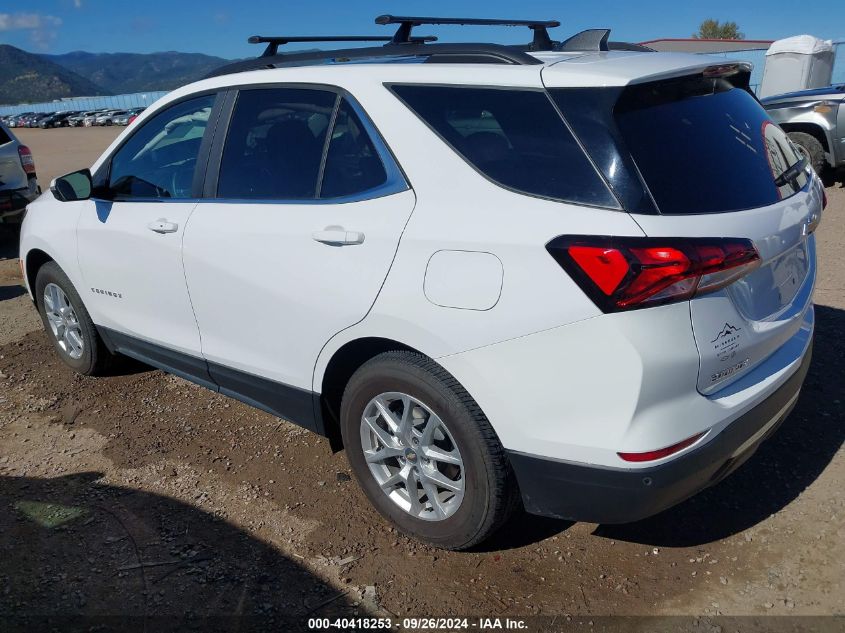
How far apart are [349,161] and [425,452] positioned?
119 centimetres

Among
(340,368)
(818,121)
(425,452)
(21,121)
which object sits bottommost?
(21,121)

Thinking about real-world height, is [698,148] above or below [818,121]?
above

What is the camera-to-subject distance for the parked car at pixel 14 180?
841 cm

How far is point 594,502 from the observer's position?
2.36 m

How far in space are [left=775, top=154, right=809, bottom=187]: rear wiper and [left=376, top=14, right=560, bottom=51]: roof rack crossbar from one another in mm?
1168

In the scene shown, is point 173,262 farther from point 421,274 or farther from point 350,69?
point 421,274

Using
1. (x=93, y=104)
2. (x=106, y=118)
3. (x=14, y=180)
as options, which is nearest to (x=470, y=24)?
(x=14, y=180)

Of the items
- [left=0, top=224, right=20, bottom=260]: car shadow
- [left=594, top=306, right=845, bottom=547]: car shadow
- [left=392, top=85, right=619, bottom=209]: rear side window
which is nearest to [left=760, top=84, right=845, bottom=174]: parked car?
[left=594, top=306, right=845, bottom=547]: car shadow

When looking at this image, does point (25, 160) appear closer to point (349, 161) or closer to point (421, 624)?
point (349, 161)

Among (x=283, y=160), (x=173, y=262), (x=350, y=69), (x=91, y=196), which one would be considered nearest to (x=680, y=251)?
(x=350, y=69)

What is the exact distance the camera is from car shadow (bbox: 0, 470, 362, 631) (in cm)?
259

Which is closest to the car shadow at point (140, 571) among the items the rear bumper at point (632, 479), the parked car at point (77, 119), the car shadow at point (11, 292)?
the rear bumper at point (632, 479)

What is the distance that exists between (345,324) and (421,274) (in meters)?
0.44

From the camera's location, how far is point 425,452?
2.72 meters
